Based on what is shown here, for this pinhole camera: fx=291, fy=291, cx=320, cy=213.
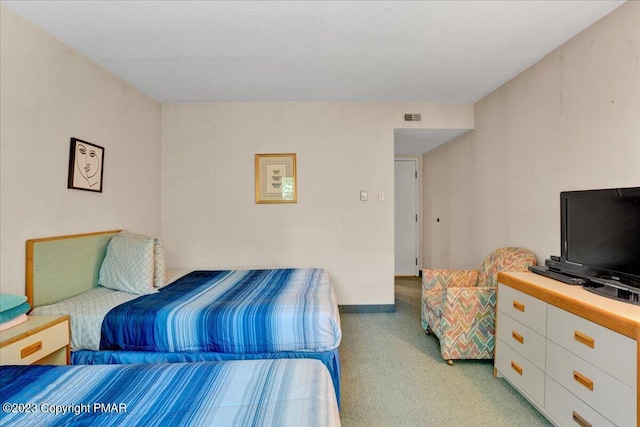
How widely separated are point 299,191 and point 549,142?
8.14ft

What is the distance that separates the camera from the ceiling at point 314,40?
1867 mm

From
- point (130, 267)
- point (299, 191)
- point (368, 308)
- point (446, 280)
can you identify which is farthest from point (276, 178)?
point (446, 280)

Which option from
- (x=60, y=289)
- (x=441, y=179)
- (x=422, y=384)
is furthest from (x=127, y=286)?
(x=441, y=179)

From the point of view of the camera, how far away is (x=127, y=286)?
2322mm

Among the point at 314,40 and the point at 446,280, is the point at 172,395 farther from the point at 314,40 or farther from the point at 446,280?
the point at 446,280

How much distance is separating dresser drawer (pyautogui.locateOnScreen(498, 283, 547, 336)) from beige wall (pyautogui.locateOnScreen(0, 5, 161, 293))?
3.34m

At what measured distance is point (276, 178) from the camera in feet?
11.7

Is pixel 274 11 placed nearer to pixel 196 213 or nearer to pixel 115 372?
pixel 115 372

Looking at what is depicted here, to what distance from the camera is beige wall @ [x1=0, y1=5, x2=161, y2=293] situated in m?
1.85

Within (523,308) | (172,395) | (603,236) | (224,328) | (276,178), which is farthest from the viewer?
(276,178)

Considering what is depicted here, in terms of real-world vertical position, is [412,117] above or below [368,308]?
above

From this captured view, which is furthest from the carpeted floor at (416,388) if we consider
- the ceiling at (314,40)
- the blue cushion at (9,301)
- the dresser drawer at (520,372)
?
the ceiling at (314,40)

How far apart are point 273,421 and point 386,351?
6.52 ft

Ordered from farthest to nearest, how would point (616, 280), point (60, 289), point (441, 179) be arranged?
1. point (441, 179)
2. point (60, 289)
3. point (616, 280)
